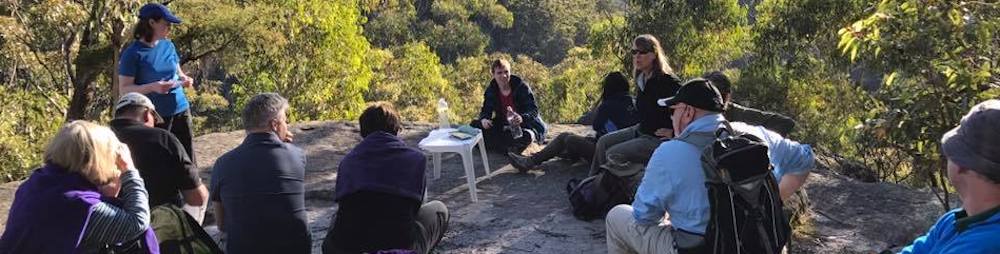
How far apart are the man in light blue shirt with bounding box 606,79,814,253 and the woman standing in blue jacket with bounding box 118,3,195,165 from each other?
9.18 feet

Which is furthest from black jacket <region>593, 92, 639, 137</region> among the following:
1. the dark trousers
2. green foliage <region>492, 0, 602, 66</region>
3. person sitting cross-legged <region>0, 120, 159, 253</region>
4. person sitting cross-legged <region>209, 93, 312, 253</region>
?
green foliage <region>492, 0, 602, 66</region>

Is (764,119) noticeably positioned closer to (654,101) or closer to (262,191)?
(654,101)

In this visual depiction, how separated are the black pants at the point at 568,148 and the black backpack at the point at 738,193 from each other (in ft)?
10.1

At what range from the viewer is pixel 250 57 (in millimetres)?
16547

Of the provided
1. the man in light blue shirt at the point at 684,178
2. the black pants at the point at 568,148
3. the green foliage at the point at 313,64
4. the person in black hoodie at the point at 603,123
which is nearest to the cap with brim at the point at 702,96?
the man in light blue shirt at the point at 684,178

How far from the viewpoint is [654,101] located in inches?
190

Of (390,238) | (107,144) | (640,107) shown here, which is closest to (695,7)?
(640,107)

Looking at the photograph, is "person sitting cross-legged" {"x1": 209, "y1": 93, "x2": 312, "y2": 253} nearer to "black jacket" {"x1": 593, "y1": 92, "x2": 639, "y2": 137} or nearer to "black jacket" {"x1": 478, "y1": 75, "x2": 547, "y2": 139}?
"black jacket" {"x1": 593, "y1": 92, "x2": 639, "y2": 137}

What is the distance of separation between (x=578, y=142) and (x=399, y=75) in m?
19.0

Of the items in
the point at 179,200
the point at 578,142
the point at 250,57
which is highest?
the point at 179,200

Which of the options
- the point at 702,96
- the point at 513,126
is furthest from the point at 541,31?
the point at 702,96

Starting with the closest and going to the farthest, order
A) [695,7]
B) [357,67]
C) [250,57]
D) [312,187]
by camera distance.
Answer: [312,187] → [695,7] → [250,57] → [357,67]

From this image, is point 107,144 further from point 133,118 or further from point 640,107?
point 640,107

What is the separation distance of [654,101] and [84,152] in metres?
3.16
